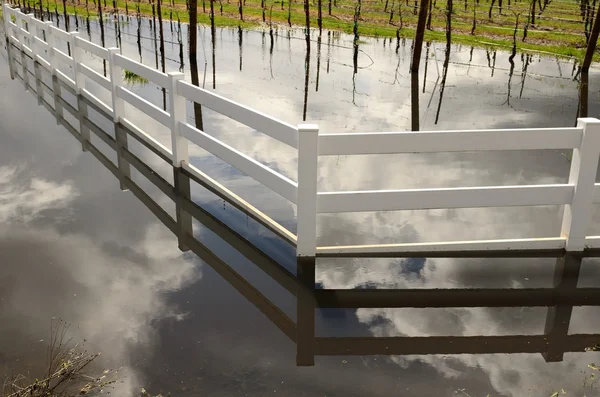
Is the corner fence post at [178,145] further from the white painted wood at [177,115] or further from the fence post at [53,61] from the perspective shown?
the fence post at [53,61]

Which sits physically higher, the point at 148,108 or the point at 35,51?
the point at 148,108

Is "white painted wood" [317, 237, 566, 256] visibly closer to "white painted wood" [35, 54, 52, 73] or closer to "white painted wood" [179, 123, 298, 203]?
"white painted wood" [179, 123, 298, 203]

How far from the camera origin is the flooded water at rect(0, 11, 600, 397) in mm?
4438

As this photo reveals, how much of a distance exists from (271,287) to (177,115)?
3.69 meters

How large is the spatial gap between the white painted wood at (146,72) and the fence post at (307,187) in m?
3.57

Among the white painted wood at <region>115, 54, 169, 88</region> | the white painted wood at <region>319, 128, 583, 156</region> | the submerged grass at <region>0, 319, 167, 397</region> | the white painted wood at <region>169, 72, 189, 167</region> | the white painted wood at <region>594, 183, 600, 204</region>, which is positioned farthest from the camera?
the white painted wood at <region>115, 54, 169, 88</region>

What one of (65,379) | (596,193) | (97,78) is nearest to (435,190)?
(596,193)

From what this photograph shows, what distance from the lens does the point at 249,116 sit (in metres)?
6.86

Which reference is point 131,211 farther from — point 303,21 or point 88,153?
point 303,21

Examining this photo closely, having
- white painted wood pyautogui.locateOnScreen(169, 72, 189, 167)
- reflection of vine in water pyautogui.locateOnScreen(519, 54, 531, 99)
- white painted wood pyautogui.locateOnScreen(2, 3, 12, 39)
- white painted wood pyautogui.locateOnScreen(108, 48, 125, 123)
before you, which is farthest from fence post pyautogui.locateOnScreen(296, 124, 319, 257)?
white painted wood pyautogui.locateOnScreen(2, 3, 12, 39)

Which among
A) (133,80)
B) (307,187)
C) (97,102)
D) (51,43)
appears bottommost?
(133,80)

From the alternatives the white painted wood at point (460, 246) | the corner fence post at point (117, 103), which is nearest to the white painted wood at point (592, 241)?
the white painted wood at point (460, 246)

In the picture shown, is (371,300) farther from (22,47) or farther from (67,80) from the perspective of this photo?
(22,47)

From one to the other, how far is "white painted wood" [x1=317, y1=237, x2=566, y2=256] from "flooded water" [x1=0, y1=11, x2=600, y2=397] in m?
0.17
